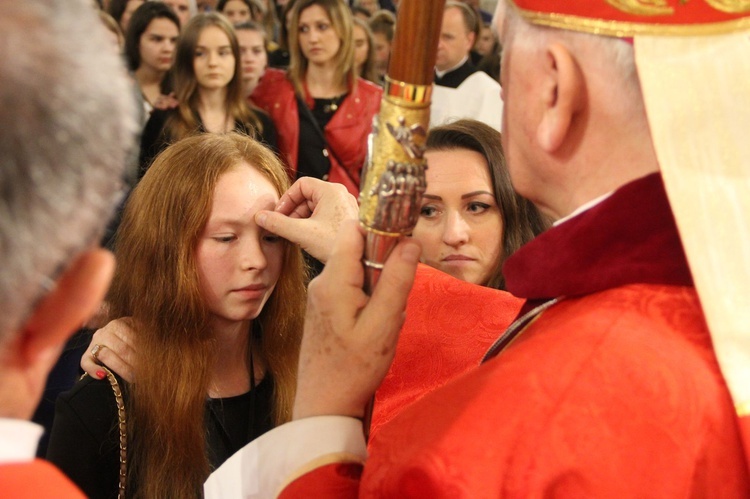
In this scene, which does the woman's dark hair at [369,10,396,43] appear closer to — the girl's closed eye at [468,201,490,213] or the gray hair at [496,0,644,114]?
the girl's closed eye at [468,201,490,213]

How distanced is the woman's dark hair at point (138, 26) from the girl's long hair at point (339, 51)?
0.74 metres

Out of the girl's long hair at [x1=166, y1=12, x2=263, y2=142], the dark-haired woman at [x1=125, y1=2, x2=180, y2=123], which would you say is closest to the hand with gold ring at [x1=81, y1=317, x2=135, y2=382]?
the girl's long hair at [x1=166, y1=12, x2=263, y2=142]

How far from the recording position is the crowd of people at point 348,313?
2.79 ft

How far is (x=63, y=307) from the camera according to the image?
2.91 feet

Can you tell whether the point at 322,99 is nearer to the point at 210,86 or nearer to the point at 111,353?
the point at 210,86

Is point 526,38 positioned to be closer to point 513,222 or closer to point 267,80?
point 513,222

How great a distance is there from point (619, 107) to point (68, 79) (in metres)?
0.75

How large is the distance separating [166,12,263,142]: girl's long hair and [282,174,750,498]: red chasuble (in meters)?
3.60

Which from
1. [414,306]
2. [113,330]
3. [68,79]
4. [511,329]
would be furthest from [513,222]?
[68,79]

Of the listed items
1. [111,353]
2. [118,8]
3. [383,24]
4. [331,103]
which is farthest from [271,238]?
[383,24]

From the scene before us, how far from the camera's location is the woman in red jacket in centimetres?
512

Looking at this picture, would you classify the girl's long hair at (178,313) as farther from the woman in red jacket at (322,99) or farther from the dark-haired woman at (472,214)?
the woman in red jacket at (322,99)

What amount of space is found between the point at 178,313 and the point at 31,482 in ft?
5.31

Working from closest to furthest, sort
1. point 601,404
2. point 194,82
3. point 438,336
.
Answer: point 601,404 < point 438,336 < point 194,82
